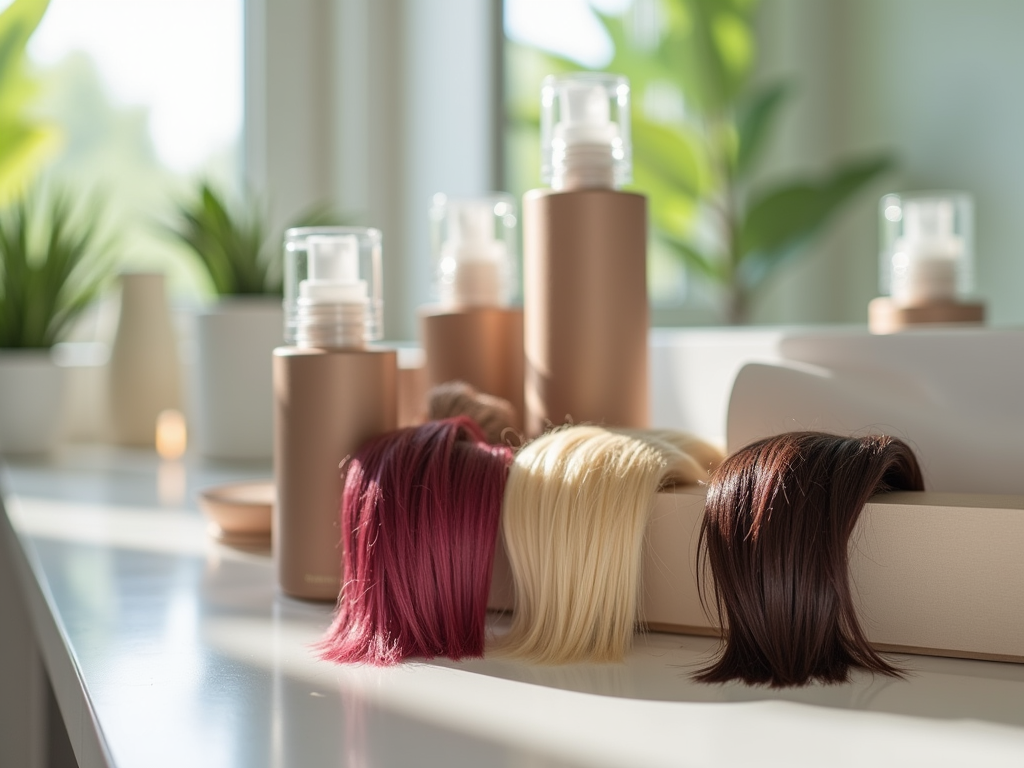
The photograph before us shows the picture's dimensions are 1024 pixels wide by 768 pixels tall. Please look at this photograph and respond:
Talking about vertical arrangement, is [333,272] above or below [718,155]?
Result: below

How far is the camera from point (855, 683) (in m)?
0.30

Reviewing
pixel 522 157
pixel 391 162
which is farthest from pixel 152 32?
pixel 522 157

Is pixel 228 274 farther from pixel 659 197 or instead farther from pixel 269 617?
pixel 659 197

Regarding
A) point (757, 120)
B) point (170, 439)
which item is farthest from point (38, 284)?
point (757, 120)

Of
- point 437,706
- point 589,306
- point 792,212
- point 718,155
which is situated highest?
point 718,155

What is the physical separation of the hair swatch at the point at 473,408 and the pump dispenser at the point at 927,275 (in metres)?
0.28

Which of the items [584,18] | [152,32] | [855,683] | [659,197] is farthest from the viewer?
[659,197]

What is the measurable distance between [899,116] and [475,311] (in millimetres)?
1290

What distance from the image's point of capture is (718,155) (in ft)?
5.48

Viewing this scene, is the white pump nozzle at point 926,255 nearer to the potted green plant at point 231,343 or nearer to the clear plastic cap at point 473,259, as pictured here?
the clear plastic cap at point 473,259

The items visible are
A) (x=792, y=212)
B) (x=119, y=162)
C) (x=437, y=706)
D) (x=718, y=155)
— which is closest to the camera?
(x=437, y=706)

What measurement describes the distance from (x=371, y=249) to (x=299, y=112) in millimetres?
861

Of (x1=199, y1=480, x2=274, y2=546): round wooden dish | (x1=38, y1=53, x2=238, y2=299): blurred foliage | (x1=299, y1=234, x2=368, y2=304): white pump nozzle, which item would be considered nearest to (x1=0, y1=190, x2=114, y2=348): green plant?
(x1=38, y1=53, x2=238, y2=299): blurred foliage

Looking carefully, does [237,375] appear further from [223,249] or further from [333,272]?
[333,272]
